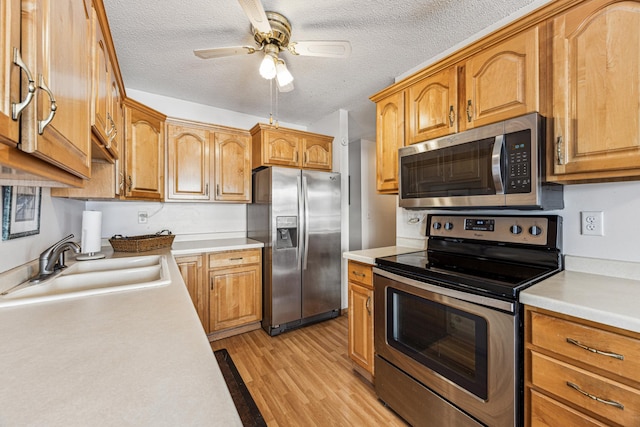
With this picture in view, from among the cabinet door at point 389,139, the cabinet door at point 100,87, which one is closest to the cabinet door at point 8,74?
the cabinet door at point 100,87

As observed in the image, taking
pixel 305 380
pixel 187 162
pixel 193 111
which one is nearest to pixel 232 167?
pixel 187 162

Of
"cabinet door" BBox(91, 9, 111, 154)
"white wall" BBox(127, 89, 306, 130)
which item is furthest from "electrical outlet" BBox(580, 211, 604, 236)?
"white wall" BBox(127, 89, 306, 130)

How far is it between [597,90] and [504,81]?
39 cm

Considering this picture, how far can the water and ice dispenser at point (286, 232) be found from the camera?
2.69 m

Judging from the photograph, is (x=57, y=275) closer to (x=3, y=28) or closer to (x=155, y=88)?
(x=3, y=28)

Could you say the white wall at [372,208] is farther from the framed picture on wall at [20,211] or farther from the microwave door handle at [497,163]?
the framed picture on wall at [20,211]

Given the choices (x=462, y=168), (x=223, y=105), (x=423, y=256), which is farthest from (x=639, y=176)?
(x=223, y=105)

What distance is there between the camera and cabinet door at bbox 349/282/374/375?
1.83m

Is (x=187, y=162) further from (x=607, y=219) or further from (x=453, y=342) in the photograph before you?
(x=607, y=219)

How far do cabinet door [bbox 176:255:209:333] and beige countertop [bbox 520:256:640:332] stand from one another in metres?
2.38

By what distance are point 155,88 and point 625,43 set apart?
3300mm

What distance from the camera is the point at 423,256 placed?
1779mm

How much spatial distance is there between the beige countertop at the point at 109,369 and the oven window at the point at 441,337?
112 cm

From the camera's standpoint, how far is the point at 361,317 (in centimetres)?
190
